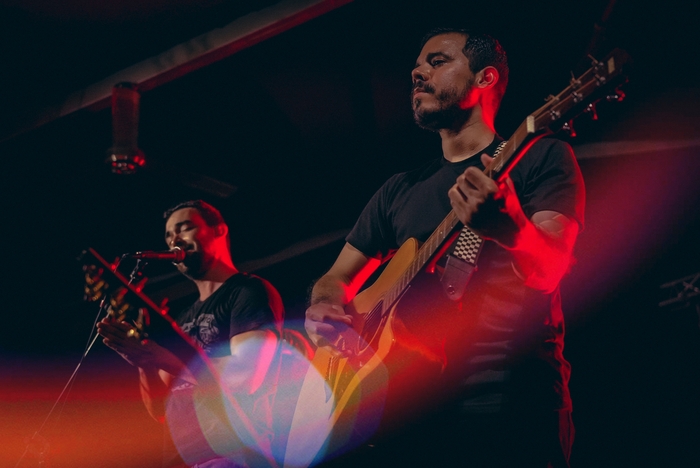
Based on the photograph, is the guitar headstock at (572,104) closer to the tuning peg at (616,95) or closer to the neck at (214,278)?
the tuning peg at (616,95)

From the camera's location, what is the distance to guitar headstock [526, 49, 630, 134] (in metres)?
1.67

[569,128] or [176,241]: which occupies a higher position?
[176,241]

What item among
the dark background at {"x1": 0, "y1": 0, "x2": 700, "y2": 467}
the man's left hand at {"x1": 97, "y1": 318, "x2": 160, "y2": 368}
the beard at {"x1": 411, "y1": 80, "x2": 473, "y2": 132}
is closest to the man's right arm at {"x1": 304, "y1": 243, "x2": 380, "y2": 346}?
the beard at {"x1": 411, "y1": 80, "x2": 473, "y2": 132}

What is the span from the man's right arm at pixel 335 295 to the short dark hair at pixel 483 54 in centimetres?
90

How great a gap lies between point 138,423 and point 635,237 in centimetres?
430

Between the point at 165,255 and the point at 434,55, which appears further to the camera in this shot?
the point at 165,255

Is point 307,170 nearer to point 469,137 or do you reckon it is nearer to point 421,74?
point 421,74

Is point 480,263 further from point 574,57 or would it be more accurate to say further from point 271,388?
point 574,57

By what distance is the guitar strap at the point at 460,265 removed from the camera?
70.8 inches

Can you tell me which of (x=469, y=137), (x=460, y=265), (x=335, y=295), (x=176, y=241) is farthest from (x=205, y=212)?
(x=460, y=265)

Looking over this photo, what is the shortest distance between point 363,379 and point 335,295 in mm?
562

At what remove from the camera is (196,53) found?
4.25 meters

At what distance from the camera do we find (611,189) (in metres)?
4.25

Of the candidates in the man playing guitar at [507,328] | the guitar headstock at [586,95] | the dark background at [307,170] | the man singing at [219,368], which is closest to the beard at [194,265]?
the man singing at [219,368]
